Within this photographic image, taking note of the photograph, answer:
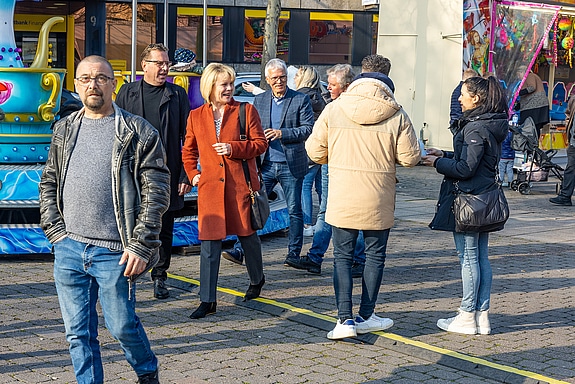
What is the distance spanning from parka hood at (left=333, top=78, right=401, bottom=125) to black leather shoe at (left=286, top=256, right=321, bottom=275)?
246 cm

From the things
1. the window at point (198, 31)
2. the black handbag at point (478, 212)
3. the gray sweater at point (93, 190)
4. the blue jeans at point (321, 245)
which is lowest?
the blue jeans at point (321, 245)

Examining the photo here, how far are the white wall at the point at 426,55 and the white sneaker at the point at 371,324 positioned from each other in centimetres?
1212

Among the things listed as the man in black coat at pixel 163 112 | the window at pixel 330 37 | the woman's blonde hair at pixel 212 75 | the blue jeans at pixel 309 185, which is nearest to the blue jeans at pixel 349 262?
the woman's blonde hair at pixel 212 75

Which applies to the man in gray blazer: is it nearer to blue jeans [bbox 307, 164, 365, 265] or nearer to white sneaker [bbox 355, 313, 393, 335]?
blue jeans [bbox 307, 164, 365, 265]

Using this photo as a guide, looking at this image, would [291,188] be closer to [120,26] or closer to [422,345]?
[422,345]

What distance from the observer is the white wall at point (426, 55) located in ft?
59.9

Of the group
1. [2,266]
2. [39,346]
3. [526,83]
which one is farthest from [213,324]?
[526,83]

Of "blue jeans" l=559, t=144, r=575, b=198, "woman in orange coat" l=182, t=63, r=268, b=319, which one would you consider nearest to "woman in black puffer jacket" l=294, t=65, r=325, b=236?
"woman in orange coat" l=182, t=63, r=268, b=319

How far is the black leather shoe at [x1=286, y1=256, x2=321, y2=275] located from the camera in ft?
27.8

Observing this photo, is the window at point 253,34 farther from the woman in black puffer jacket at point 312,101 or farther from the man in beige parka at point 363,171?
the man in beige parka at point 363,171

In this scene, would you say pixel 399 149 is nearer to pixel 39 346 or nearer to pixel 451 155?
Answer: pixel 451 155

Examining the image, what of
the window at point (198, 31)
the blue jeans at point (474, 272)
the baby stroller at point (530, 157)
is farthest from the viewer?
the window at point (198, 31)

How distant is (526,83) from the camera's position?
17.9 meters

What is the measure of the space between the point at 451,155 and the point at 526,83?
1167 cm
